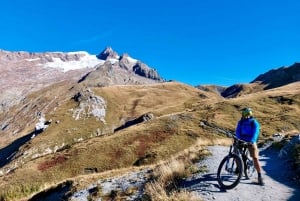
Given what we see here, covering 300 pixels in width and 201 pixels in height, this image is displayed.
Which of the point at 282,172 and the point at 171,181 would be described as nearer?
the point at 171,181

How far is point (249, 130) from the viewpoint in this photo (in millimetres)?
18422

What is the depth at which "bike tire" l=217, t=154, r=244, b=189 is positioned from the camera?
691 inches

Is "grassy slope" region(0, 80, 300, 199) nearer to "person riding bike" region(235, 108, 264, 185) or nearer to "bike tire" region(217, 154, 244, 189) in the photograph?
"person riding bike" region(235, 108, 264, 185)

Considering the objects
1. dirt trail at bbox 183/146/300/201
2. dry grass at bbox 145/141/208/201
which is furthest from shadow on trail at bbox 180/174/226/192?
dry grass at bbox 145/141/208/201

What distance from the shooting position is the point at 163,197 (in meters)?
16.0

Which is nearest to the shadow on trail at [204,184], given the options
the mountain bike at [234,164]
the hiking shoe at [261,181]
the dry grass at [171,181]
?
the mountain bike at [234,164]

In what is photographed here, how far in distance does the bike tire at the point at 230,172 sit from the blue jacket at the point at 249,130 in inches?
41.7

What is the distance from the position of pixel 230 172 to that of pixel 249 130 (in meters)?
2.15

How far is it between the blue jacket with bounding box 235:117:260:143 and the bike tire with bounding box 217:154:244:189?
3.48 ft

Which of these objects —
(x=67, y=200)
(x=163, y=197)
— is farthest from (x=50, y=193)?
(x=163, y=197)

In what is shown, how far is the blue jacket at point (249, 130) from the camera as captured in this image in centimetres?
1833

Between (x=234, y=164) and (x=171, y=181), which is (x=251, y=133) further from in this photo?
(x=171, y=181)

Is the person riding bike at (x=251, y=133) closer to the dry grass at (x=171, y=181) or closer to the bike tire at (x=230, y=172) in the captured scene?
the bike tire at (x=230, y=172)

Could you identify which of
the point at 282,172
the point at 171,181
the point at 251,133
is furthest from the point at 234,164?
the point at 282,172
